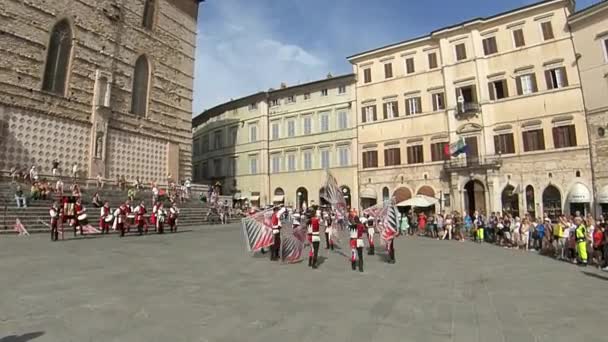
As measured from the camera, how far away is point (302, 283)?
26.0 feet

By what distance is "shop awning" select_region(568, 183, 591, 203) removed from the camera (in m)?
25.5

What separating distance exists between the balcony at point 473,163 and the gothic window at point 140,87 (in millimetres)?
24248

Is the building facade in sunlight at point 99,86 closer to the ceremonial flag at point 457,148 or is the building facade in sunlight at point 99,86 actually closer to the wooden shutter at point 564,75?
the ceremonial flag at point 457,148

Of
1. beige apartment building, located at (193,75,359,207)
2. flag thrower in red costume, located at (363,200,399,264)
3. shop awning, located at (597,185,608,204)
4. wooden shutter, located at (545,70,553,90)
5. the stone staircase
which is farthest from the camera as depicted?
beige apartment building, located at (193,75,359,207)

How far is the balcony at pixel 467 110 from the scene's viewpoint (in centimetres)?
3072

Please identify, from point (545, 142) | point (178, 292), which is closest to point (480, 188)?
point (545, 142)

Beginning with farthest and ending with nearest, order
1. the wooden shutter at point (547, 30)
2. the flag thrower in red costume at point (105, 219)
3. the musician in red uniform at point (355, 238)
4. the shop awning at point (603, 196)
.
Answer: the wooden shutter at point (547, 30), the shop awning at point (603, 196), the flag thrower in red costume at point (105, 219), the musician in red uniform at point (355, 238)

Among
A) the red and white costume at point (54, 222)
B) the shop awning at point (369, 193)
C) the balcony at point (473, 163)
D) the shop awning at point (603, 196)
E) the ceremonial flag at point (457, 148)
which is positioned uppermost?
the ceremonial flag at point (457, 148)

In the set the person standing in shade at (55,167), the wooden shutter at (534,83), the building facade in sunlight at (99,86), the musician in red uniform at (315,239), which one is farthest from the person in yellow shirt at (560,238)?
the person standing in shade at (55,167)

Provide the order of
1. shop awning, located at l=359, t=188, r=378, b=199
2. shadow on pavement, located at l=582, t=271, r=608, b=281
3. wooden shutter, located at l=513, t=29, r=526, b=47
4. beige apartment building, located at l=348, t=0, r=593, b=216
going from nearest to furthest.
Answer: shadow on pavement, located at l=582, t=271, r=608, b=281
beige apartment building, located at l=348, t=0, r=593, b=216
wooden shutter, located at l=513, t=29, r=526, b=47
shop awning, located at l=359, t=188, r=378, b=199

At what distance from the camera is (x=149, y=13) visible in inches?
1214

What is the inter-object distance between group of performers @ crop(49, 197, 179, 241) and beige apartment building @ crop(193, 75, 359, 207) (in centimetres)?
2067

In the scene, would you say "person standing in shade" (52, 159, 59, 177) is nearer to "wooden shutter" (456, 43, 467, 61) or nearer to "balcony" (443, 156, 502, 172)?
"balcony" (443, 156, 502, 172)

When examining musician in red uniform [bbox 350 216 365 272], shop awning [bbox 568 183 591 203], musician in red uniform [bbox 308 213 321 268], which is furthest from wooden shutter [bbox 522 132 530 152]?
musician in red uniform [bbox 308 213 321 268]
